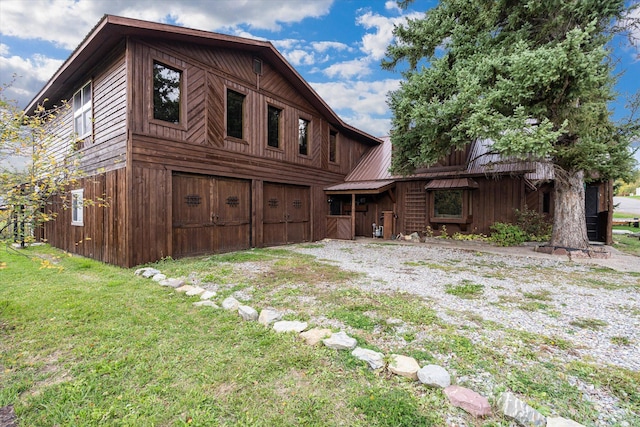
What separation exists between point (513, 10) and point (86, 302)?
10910 mm

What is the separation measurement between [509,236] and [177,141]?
10.6 meters

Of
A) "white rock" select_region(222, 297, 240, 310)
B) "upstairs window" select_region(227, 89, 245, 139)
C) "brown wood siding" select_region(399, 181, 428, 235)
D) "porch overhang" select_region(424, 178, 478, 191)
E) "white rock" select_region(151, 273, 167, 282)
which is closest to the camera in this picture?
"white rock" select_region(222, 297, 240, 310)

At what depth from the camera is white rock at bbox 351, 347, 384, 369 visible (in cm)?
227

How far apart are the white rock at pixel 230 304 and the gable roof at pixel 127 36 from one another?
235 inches

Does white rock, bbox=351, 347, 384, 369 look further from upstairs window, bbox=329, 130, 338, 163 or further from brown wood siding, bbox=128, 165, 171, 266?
upstairs window, bbox=329, 130, 338, 163

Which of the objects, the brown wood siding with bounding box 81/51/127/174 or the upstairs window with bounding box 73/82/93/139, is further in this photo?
the upstairs window with bounding box 73/82/93/139

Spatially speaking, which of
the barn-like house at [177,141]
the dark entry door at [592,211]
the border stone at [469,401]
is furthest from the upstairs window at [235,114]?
the dark entry door at [592,211]

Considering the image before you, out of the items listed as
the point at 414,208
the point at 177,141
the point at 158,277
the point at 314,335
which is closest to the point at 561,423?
the point at 314,335

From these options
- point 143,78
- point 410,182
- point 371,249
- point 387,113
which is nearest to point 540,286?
point 371,249

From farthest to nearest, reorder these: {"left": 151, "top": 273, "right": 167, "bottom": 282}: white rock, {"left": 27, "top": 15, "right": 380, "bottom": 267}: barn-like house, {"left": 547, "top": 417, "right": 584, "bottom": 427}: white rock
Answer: {"left": 27, "top": 15, "right": 380, "bottom": 267}: barn-like house
{"left": 151, "top": 273, "right": 167, "bottom": 282}: white rock
{"left": 547, "top": 417, "right": 584, "bottom": 427}: white rock

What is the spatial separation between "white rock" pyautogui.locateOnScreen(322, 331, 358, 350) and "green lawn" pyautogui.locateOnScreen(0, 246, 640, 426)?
0.09 metres

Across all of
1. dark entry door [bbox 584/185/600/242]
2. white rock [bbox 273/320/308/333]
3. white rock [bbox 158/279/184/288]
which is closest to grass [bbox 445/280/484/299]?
white rock [bbox 273/320/308/333]

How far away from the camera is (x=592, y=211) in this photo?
1080cm

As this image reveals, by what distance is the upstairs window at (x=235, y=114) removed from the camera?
8.09 m
